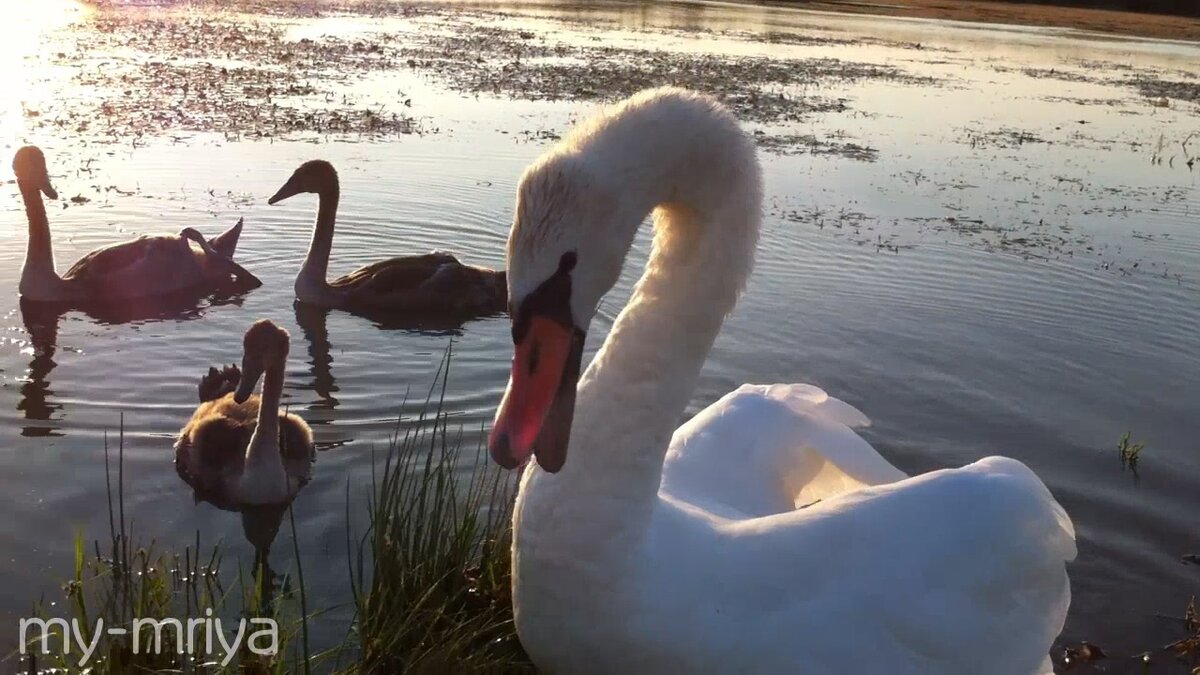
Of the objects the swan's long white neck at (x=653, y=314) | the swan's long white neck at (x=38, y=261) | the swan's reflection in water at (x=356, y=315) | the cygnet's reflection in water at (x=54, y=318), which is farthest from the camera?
Answer: the swan's long white neck at (x=38, y=261)

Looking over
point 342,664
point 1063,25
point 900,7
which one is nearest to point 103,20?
point 342,664

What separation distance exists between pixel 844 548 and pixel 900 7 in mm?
53160

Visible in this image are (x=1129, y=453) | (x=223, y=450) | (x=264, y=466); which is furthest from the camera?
(x=1129, y=453)

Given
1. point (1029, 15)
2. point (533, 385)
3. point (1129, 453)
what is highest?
point (1029, 15)

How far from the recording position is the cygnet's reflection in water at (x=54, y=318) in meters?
6.32

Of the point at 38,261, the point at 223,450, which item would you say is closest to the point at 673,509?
the point at 223,450

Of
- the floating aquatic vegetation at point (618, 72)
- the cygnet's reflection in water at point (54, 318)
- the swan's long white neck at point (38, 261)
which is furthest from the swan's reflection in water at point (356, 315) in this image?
the floating aquatic vegetation at point (618, 72)

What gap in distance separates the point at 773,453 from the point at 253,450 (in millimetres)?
2732

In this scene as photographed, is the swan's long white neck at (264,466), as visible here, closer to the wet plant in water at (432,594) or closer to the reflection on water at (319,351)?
the wet plant in water at (432,594)

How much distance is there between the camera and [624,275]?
9484 millimetres

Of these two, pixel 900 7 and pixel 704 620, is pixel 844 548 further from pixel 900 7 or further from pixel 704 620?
pixel 900 7

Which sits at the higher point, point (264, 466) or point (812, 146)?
point (812, 146)

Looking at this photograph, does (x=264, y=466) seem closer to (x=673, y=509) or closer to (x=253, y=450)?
(x=253, y=450)

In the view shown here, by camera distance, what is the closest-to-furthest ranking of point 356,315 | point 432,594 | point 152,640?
point 152,640
point 432,594
point 356,315
